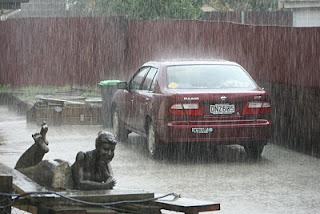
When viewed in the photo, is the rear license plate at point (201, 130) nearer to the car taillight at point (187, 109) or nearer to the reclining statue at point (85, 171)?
the car taillight at point (187, 109)

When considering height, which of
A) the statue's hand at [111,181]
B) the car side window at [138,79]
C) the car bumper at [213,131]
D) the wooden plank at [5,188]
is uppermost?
the wooden plank at [5,188]

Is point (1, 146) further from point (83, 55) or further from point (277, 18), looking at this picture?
point (277, 18)

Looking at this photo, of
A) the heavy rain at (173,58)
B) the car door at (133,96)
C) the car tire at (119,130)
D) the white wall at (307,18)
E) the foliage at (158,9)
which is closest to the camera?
the heavy rain at (173,58)

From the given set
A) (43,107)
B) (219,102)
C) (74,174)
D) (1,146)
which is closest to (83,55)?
(43,107)

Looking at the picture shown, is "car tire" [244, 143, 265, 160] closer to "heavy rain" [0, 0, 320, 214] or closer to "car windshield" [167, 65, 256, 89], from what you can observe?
"heavy rain" [0, 0, 320, 214]

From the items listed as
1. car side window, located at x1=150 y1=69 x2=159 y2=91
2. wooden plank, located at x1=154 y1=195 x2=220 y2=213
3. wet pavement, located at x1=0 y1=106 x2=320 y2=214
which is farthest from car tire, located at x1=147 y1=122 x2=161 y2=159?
wooden plank, located at x1=154 y1=195 x2=220 y2=213

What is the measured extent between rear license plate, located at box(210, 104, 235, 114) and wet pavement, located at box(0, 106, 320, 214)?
778 mm

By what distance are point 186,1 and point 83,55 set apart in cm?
774

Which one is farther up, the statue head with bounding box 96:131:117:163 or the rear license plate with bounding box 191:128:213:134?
the statue head with bounding box 96:131:117:163

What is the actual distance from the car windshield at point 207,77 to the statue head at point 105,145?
707cm

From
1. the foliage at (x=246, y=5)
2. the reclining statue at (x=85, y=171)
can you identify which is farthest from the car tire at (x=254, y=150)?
the foliage at (x=246, y=5)

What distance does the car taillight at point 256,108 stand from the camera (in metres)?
14.6

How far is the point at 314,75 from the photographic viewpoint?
1569cm

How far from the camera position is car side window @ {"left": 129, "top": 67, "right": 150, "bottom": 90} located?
653 inches
